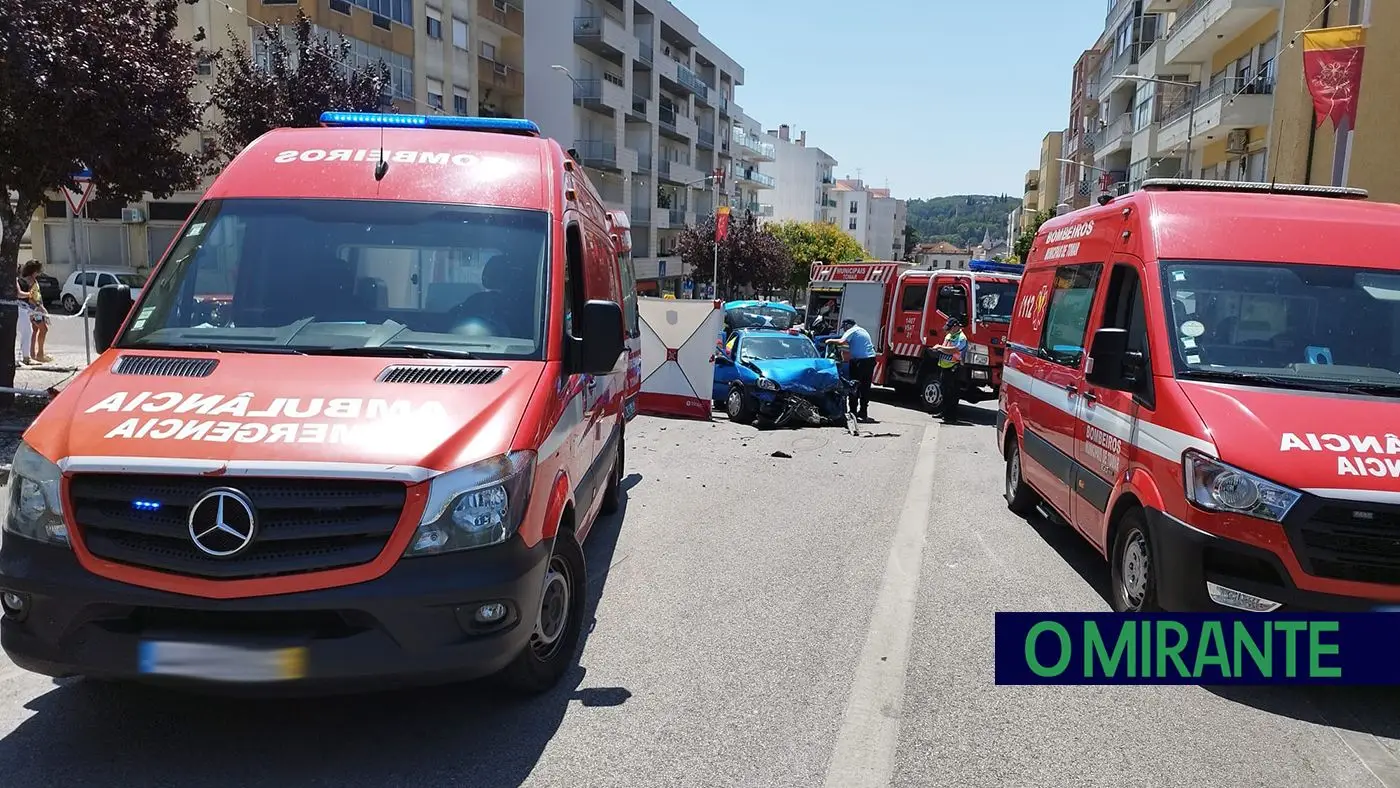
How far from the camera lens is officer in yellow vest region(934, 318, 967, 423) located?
1556cm

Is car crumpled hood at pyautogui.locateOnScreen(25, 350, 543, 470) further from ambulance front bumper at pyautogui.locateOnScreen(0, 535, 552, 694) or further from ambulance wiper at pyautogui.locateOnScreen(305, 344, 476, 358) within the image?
ambulance front bumper at pyautogui.locateOnScreen(0, 535, 552, 694)

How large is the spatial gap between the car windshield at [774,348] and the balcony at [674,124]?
139ft

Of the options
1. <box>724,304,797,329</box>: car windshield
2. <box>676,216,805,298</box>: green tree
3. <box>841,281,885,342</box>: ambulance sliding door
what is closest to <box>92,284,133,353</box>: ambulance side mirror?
<box>841,281,885,342</box>: ambulance sliding door

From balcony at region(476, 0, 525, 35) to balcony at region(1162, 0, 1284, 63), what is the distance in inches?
1047

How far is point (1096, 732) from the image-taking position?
13.2ft

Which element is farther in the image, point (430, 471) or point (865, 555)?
point (865, 555)

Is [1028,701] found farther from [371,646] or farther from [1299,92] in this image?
[1299,92]

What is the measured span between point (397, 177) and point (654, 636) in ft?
8.82

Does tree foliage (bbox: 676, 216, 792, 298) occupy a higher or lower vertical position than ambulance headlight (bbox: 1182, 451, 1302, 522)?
higher

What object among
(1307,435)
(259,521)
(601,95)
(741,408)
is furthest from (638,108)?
(259,521)

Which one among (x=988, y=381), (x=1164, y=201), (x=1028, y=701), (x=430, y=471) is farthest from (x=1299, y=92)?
(x=430, y=471)

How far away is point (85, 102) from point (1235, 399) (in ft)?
33.6

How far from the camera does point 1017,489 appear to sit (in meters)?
8.41

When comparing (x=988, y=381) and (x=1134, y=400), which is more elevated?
(x=1134, y=400)
